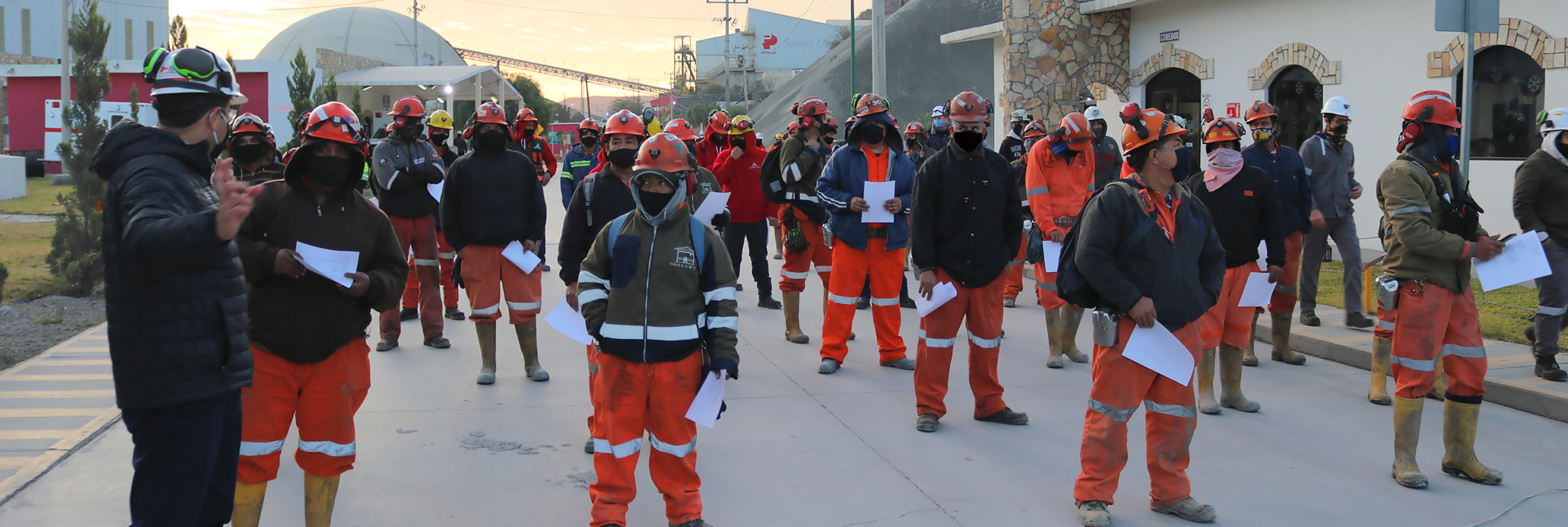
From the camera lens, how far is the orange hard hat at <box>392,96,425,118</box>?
321 inches

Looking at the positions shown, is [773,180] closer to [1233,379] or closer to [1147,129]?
[1233,379]

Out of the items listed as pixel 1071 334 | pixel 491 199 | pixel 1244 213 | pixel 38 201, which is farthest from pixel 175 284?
pixel 38 201

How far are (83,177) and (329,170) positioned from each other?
936 centimetres

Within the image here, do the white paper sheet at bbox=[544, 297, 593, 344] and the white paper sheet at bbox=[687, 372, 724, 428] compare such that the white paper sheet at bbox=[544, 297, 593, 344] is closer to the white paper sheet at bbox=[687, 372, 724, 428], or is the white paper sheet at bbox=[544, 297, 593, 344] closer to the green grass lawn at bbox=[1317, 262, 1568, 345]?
the white paper sheet at bbox=[687, 372, 724, 428]

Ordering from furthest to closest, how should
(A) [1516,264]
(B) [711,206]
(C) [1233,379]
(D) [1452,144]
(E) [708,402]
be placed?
(C) [1233,379], (B) [711,206], (D) [1452,144], (A) [1516,264], (E) [708,402]

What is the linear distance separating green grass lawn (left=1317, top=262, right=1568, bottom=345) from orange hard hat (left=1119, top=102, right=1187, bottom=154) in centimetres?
551

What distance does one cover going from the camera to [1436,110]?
16.7 feet

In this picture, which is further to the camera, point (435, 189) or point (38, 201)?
point (38, 201)

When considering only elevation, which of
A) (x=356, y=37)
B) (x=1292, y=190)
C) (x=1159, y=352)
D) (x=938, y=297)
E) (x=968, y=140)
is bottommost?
(x=1159, y=352)

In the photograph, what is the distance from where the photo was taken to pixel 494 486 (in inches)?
199

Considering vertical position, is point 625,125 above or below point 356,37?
below

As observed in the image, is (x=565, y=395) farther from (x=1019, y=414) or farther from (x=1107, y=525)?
(x=1107, y=525)

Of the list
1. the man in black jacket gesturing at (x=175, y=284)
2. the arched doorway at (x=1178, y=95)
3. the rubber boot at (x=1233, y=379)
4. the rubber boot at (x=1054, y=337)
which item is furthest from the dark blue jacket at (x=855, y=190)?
the arched doorway at (x=1178, y=95)

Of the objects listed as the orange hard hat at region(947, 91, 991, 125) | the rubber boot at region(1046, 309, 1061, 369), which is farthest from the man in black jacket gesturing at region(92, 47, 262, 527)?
the rubber boot at region(1046, 309, 1061, 369)
